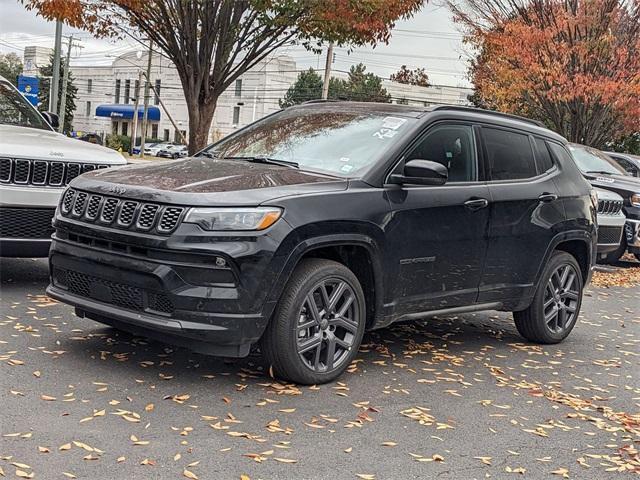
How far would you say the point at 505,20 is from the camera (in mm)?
18359

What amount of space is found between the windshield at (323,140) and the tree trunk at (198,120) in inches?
226

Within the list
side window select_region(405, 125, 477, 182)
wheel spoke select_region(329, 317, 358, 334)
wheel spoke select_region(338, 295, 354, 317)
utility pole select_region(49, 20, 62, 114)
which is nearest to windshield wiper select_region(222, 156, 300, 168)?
side window select_region(405, 125, 477, 182)

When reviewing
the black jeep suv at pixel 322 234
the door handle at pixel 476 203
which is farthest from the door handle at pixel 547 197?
the door handle at pixel 476 203

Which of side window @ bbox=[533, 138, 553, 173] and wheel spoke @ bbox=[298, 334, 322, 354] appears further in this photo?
side window @ bbox=[533, 138, 553, 173]

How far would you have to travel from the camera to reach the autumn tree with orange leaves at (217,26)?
36.6 feet

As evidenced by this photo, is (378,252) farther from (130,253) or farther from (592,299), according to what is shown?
(592,299)

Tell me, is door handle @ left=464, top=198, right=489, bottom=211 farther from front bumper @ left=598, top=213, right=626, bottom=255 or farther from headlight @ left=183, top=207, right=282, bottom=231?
front bumper @ left=598, top=213, right=626, bottom=255

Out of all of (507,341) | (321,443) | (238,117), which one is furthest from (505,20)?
(238,117)

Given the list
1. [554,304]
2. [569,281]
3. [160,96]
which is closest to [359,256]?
[554,304]

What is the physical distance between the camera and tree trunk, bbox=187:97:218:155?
40.2 feet

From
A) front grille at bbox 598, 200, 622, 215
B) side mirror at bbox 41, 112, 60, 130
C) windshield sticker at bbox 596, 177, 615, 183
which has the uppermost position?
side mirror at bbox 41, 112, 60, 130

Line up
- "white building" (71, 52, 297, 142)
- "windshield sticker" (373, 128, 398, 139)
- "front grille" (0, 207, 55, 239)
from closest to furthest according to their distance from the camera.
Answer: "windshield sticker" (373, 128, 398, 139), "front grille" (0, 207, 55, 239), "white building" (71, 52, 297, 142)

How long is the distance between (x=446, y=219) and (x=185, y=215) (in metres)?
2.11

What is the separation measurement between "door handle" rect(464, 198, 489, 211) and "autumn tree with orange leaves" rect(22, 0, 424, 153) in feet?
18.3
